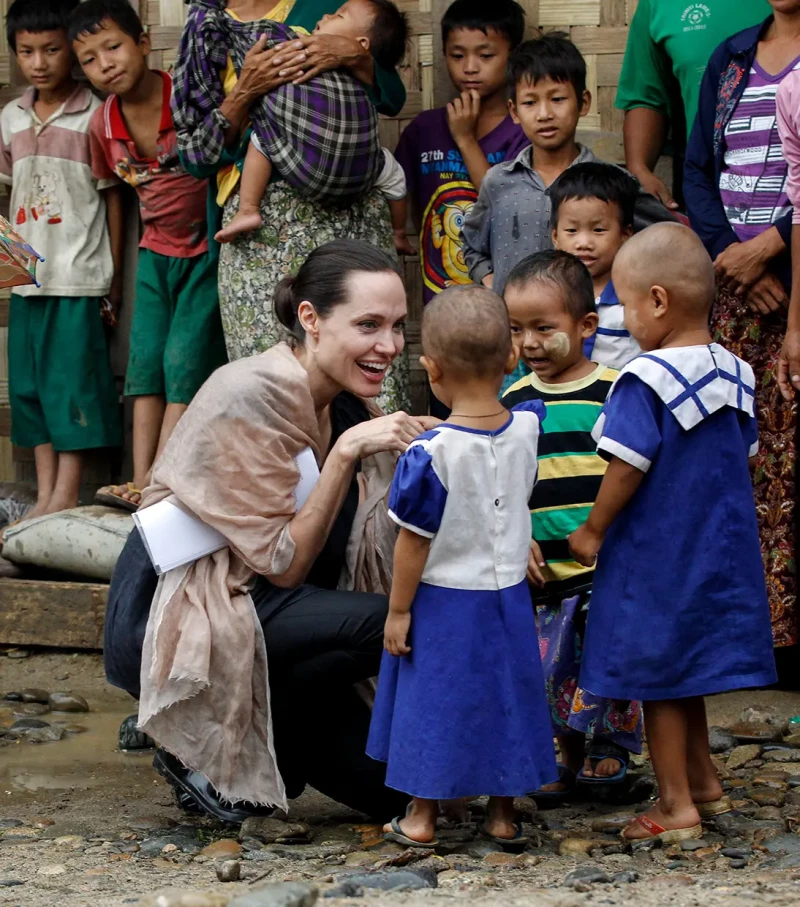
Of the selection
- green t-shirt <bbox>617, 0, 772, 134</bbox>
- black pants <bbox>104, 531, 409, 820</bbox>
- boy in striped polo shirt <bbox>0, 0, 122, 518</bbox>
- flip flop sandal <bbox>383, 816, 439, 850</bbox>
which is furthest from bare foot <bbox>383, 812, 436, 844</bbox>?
boy in striped polo shirt <bbox>0, 0, 122, 518</bbox>

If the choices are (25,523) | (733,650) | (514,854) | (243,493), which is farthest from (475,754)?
(25,523)

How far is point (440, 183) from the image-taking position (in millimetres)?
5477

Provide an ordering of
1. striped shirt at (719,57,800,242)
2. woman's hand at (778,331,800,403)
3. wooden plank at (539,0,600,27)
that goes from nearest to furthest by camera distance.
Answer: woman's hand at (778,331,800,403) < striped shirt at (719,57,800,242) < wooden plank at (539,0,600,27)

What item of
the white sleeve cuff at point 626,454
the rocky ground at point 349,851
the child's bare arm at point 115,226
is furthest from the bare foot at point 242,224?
the white sleeve cuff at point 626,454

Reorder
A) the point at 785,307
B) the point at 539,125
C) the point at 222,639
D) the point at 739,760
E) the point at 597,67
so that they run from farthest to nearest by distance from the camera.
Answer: the point at 597,67 < the point at 539,125 < the point at 785,307 < the point at 739,760 < the point at 222,639

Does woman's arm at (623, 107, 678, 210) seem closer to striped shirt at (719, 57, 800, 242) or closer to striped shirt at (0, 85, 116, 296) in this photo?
striped shirt at (719, 57, 800, 242)

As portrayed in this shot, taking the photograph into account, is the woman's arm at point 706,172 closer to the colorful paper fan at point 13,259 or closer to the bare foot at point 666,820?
the bare foot at point 666,820

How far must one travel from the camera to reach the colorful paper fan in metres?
4.20

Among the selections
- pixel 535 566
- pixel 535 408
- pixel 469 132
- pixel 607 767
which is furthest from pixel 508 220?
pixel 607 767

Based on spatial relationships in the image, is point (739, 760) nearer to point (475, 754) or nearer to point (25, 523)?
point (475, 754)

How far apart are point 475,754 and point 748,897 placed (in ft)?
2.14

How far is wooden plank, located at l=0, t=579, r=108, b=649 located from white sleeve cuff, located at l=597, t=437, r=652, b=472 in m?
2.85

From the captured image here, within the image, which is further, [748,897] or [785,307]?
[785,307]

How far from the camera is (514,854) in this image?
3242mm
